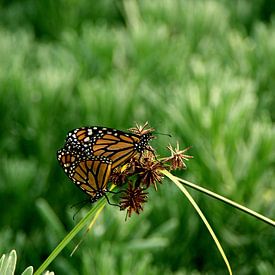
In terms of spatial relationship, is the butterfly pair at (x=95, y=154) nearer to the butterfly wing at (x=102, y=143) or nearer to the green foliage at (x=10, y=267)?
the butterfly wing at (x=102, y=143)

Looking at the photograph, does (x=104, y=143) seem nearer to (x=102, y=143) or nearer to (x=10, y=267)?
(x=102, y=143)

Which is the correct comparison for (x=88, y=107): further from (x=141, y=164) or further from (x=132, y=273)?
(x=141, y=164)

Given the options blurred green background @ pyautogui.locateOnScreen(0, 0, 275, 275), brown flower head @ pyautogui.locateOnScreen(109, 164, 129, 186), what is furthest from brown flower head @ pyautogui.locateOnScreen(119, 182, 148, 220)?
blurred green background @ pyautogui.locateOnScreen(0, 0, 275, 275)

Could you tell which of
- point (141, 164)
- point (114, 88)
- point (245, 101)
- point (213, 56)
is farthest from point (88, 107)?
point (141, 164)

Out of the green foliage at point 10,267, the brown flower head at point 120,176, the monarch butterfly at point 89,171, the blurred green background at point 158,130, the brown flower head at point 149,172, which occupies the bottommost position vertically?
the blurred green background at point 158,130

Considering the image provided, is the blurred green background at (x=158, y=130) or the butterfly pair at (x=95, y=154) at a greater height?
the butterfly pair at (x=95, y=154)

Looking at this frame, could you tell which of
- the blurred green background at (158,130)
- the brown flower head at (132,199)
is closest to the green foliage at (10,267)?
the brown flower head at (132,199)

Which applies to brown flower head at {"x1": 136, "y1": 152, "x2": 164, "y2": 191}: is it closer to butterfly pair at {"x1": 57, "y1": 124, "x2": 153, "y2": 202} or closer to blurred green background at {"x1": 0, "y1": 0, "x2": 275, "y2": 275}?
butterfly pair at {"x1": 57, "y1": 124, "x2": 153, "y2": 202}

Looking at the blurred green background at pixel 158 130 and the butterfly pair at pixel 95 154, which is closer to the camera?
the butterfly pair at pixel 95 154
